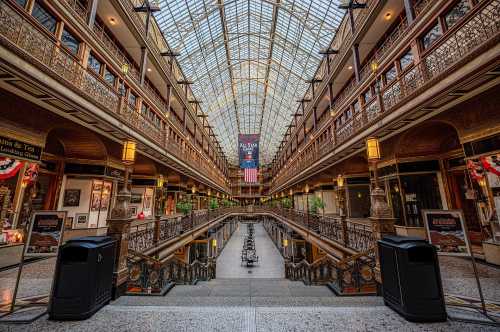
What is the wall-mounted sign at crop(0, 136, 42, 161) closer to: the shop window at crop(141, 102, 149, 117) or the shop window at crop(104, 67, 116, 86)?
the shop window at crop(104, 67, 116, 86)

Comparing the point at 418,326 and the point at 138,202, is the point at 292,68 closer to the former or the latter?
the point at 138,202

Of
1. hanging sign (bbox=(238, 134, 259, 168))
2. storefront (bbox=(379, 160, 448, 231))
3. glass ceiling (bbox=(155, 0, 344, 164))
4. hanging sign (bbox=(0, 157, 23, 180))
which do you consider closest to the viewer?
hanging sign (bbox=(0, 157, 23, 180))

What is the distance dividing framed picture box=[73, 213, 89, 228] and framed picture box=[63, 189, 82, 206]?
603 millimetres

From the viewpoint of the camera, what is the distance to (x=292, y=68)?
25.7 meters

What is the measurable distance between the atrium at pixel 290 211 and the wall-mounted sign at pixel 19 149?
0.03 metres

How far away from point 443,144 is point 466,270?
5996 millimetres

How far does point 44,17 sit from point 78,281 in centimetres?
1026

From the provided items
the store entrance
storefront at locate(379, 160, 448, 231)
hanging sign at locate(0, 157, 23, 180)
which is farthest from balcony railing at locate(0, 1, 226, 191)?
the store entrance

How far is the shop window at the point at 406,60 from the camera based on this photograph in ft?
31.2

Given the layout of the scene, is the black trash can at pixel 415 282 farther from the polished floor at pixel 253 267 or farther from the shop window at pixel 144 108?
the shop window at pixel 144 108

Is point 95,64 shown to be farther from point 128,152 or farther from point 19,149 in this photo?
point 128,152

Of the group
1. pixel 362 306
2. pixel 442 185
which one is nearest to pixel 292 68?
pixel 442 185

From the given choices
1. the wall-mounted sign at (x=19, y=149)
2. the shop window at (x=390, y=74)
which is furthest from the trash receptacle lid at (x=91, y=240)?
the shop window at (x=390, y=74)

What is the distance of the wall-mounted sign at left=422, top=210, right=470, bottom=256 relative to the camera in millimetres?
3434
